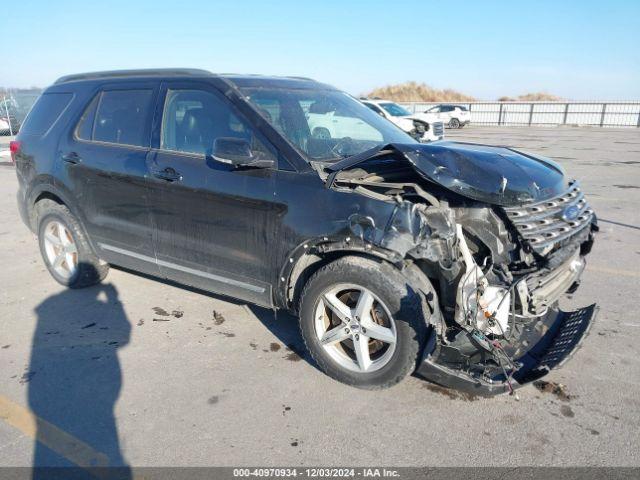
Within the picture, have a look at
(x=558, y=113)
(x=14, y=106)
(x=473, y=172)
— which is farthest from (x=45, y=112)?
(x=558, y=113)

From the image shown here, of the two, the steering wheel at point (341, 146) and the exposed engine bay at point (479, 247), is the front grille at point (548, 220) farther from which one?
the steering wheel at point (341, 146)

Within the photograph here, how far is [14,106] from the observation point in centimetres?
2212

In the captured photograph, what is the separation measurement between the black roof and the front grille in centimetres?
215

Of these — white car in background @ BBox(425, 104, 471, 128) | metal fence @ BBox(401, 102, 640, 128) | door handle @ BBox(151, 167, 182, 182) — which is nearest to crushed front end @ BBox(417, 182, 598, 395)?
door handle @ BBox(151, 167, 182, 182)

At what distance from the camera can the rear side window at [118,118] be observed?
4.16m

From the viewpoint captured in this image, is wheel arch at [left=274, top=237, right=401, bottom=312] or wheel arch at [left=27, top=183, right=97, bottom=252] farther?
wheel arch at [left=27, top=183, right=97, bottom=252]

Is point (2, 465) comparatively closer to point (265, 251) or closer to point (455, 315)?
point (265, 251)

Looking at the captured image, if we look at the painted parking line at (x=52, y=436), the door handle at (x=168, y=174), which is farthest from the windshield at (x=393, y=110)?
the painted parking line at (x=52, y=436)

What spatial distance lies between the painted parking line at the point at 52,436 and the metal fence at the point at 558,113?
37177 mm

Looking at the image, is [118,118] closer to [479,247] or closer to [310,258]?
[310,258]

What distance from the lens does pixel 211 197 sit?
3.63 metres

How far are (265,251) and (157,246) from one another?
1.14 meters

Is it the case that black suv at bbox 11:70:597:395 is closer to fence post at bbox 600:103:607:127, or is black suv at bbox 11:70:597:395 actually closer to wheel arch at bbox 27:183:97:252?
wheel arch at bbox 27:183:97:252

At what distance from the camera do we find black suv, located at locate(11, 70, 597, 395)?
9.66 feet
